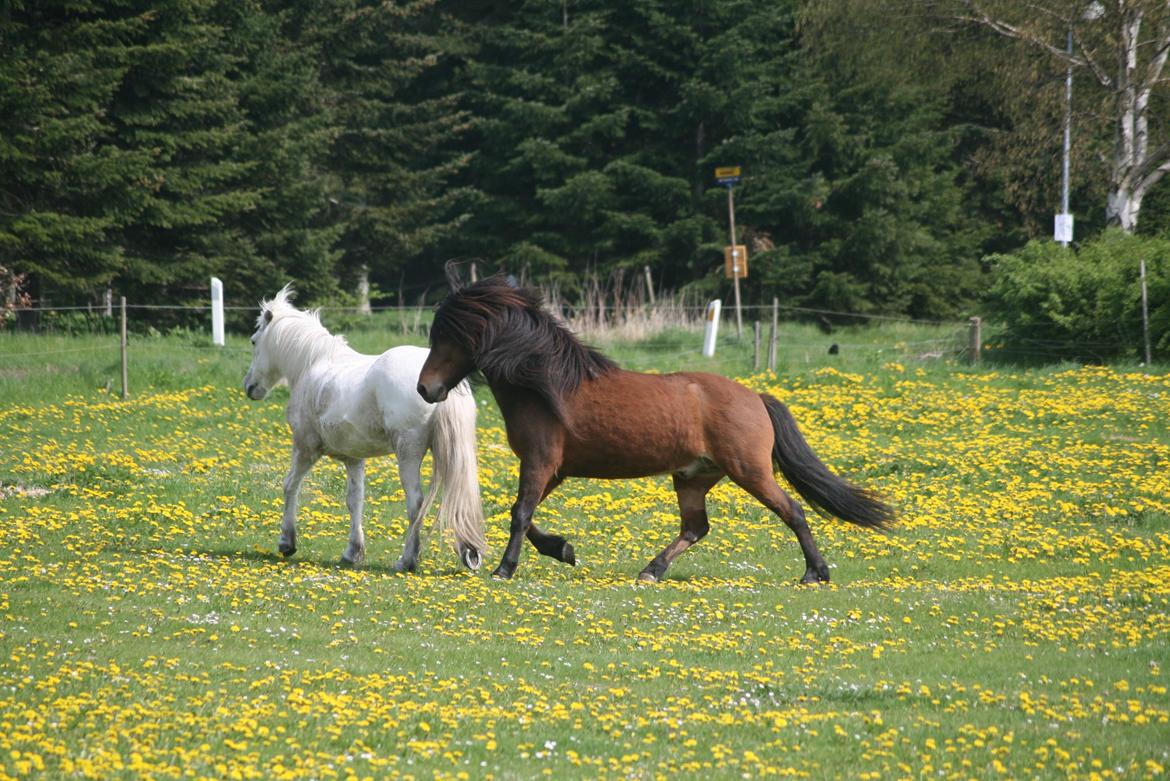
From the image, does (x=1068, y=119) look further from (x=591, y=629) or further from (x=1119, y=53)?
(x=591, y=629)

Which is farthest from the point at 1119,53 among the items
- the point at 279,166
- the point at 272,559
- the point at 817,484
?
the point at 272,559

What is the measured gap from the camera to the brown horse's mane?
10.8 metres

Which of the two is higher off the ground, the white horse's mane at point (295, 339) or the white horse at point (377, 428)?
the white horse's mane at point (295, 339)

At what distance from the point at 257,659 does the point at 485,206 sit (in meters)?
35.5

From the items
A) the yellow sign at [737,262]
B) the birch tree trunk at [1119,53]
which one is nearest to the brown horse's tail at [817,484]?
the yellow sign at [737,262]

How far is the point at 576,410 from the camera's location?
1102 cm

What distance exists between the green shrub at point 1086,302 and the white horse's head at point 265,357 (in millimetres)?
18198

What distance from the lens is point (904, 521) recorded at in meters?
14.3

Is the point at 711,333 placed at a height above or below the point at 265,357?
below

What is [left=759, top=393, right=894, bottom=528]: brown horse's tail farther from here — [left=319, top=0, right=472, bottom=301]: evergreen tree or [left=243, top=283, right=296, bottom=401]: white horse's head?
[left=319, top=0, right=472, bottom=301]: evergreen tree

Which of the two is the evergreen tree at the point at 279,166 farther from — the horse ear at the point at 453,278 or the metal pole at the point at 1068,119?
the horse ear at the point at 453,278

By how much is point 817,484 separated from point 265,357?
546cm

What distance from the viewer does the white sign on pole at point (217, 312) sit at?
26.9 m

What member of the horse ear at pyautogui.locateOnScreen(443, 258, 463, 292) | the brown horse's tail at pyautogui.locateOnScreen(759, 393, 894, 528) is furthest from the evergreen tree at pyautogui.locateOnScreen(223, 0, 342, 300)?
the brown horse's tail at pyautogui.locateOnScreen(759, 393, 894, 528)
